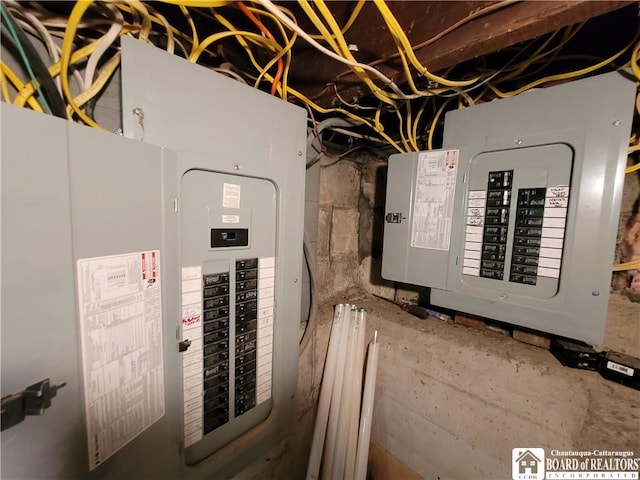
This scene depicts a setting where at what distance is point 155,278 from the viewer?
48 centimetres

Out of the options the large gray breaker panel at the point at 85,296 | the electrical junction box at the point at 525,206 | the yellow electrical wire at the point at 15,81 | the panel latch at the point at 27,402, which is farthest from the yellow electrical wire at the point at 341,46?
the panel latch at the point at 27,402

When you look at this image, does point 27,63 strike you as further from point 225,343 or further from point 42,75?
point 225,343

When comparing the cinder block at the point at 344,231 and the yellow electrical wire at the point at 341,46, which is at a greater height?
the yellow electrical wire at the point at 341,46

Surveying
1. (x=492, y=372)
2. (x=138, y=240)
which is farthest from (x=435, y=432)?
(x=138, y=240)

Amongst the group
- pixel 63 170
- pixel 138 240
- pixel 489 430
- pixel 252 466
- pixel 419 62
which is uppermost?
pixel 419 62

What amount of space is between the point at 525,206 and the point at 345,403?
3.11 ft

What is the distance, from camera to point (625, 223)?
0.78 metres

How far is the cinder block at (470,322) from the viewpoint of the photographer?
969 mm

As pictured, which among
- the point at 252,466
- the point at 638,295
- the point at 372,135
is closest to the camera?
the point at 638,295

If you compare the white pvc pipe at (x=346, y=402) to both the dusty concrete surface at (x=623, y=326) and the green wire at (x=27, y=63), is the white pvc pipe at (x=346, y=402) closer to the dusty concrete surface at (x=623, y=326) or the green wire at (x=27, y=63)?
the dusty concrete surface at (x=623, y=326)

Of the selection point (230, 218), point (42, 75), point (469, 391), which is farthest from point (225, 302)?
point (469, 391)

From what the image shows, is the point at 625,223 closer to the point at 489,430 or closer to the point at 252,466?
the point at 489,430

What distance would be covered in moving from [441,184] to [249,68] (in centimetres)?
72

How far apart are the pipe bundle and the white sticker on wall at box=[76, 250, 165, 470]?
0.70 metres
